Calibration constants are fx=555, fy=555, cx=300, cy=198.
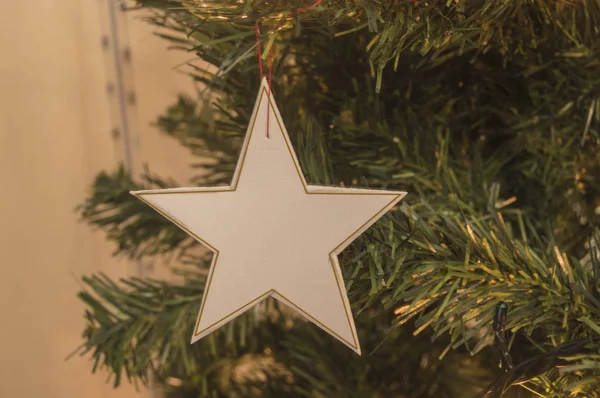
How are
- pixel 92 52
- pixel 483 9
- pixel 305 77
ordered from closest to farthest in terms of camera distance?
pixel 483 9 → pixel 305 77 → pixel 92 52

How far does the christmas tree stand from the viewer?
23 cm

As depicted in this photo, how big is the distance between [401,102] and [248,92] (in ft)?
0.28

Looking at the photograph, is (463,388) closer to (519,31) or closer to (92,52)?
(519,31)

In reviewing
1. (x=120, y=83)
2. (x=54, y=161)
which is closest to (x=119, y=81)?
(x=120, y=83)

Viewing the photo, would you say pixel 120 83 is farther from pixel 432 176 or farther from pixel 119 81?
pixel 432 176

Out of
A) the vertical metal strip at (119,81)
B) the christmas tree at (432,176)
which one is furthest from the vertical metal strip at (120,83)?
the christmas tree at (432,176)

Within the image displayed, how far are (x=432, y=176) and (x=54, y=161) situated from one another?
42cm

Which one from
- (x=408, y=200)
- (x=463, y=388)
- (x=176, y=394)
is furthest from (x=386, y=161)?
(x=176, y=394)

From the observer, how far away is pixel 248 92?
11.6 inches

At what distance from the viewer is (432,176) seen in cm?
30

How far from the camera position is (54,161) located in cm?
57

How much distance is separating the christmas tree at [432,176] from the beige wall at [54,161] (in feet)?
0.70

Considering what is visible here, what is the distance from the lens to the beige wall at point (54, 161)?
52 centimetres

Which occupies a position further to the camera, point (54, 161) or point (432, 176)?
point (54, 161)
